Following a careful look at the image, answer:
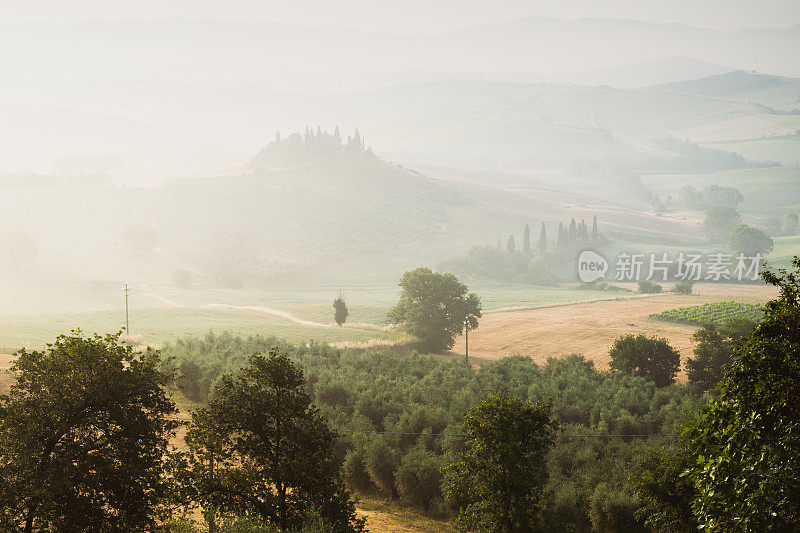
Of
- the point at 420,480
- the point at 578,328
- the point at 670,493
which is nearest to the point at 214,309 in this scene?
the point at 578,328

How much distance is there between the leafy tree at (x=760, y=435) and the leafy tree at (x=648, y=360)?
4745 cm

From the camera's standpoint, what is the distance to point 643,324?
316ft

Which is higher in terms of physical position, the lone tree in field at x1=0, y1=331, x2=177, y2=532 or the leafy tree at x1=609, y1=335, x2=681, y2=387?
the lone tree in field at x1=0, y1=331, x2=177, y2=532

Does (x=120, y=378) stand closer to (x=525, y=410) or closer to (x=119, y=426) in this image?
(x=119, y=426)

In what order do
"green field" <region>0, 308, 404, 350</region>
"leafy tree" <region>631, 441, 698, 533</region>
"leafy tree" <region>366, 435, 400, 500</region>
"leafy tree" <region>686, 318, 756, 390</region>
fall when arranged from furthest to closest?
"green field" <region>0, 308, 404, 350</region> < "leafy tree" <region>686, 318, 756, 390</region> < "leafy tree" <region>366, 435, 400, 500</region> < "leafy tree" <region>631, 441, 698, 533</region>

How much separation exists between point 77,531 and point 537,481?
17.3 metres

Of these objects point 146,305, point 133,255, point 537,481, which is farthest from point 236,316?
point 133,255

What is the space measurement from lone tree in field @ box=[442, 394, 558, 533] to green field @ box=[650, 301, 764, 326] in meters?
80.3

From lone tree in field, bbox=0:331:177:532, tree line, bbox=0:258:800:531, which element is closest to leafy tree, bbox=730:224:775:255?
tree line, bbox=0:258:800:531

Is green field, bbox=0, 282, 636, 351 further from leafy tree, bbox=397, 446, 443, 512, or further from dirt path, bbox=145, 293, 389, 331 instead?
leafy tree, bbox=397, 446, 443, 512

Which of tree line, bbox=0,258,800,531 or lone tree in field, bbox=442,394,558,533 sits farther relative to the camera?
lone tree in field, bbox=442,394,558,533

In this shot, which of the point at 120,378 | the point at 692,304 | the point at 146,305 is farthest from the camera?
the point at 146,305

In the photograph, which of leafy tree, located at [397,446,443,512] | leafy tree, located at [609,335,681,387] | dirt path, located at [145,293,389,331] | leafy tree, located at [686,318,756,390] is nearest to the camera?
leafy tree, located at [397,446,443,512]

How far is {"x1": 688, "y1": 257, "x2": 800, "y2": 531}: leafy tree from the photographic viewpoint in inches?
499
